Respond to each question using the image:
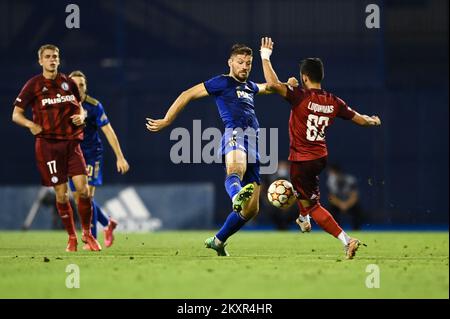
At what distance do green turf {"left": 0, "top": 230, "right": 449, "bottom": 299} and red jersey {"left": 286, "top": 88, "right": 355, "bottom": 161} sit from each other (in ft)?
3.49

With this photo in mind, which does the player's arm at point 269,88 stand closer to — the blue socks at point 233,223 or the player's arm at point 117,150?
the blue socks at point 233,223

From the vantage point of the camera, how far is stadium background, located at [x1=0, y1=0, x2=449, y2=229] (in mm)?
21656

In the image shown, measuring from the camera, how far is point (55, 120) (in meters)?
11.0

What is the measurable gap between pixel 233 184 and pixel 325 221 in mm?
951

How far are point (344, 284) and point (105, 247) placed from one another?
5544mm

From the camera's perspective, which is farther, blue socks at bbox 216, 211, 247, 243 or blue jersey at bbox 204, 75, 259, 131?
blue socks at bbox 216, 211, 247, 243

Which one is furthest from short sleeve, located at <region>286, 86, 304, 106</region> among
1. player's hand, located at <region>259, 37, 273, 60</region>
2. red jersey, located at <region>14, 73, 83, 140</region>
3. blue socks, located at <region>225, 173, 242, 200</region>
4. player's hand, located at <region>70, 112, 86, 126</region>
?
red jersey, located at <region>14, 73, 83, 140</region>

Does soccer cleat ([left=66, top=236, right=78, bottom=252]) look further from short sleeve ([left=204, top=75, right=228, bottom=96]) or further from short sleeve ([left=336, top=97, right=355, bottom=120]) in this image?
short sleeve ([left=336, top=97, right=355, bottom=120])

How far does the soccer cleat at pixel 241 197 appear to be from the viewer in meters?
9.45

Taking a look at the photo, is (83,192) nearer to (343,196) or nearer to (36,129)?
(36,129)

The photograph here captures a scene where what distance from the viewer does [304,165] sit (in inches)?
397

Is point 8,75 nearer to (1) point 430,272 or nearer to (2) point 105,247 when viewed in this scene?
(2) point 105,247

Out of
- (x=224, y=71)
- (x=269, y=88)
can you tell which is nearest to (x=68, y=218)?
(x=269, y=88)

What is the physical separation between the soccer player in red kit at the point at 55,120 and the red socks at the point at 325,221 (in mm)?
2703
